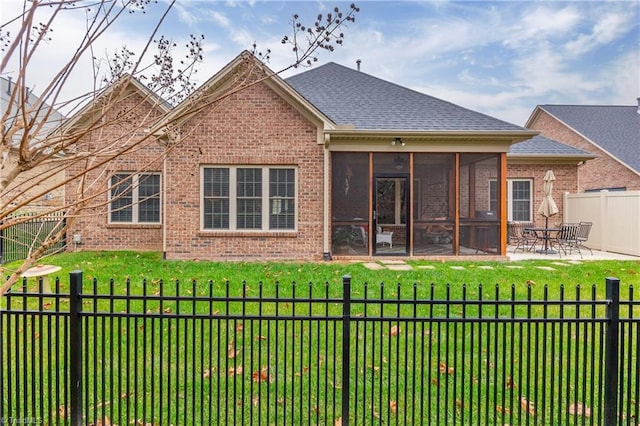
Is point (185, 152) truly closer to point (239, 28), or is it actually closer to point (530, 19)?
A: point (239, 28)

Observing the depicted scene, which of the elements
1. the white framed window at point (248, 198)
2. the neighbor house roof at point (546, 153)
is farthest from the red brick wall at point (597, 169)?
the white framed window at point (248, 198)

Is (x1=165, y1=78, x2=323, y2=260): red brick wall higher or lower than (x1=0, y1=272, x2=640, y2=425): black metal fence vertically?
higher

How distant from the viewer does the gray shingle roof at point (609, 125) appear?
1917 cm

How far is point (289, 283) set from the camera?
25.7 feet

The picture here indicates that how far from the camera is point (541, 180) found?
16.0m

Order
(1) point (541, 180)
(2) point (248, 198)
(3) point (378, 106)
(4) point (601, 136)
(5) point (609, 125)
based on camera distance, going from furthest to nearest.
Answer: (5) point (609, 125)
(4) point (601, 136)
(1) point (541, 180)
(3) point (378, 106)
(2) point (248, 198)

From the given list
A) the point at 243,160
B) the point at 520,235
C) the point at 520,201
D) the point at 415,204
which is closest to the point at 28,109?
the point at 243,160

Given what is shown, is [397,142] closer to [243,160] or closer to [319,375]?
[243,160]

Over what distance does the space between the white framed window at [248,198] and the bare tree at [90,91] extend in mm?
8305

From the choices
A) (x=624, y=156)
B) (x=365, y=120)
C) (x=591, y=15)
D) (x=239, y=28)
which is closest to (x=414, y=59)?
(x=365, y=120)

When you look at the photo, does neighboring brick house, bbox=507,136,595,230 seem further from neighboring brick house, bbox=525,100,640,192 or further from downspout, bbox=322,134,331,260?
downspout, bbox=322,134,331,260

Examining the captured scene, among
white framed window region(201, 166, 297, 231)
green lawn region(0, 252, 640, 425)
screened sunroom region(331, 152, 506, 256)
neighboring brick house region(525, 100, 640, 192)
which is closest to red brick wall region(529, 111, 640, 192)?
neighboring brick house region(525, 100, 640, 192)

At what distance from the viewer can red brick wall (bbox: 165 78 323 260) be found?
36.6ft

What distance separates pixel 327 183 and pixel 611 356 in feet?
28.1
